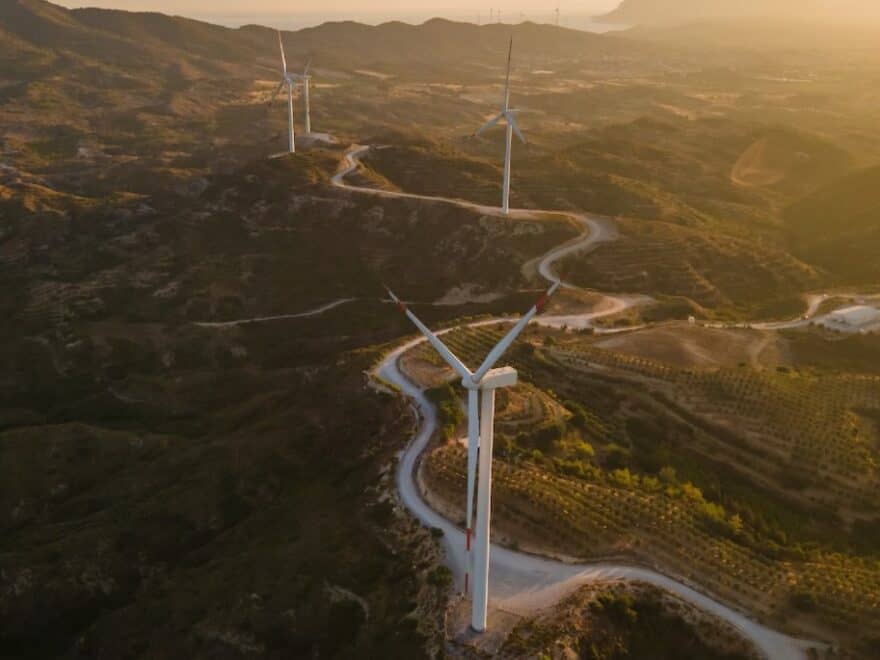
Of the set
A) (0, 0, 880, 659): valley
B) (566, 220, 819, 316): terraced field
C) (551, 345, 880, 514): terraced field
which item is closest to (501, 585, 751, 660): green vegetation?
(0, 0, 880, 659): valley

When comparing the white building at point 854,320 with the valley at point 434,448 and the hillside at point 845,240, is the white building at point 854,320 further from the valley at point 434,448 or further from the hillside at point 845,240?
the hillside at point 845,240

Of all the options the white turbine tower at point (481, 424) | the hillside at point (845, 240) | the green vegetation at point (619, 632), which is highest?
the white turbine tower at point (481, 424)

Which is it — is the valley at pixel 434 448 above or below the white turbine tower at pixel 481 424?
below

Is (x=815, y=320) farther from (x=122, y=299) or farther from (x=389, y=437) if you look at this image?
(x=122, y=299)

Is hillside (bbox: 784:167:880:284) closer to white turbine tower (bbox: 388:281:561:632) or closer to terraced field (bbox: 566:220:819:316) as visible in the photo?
terraced field (bbox: 566:220:819:316)

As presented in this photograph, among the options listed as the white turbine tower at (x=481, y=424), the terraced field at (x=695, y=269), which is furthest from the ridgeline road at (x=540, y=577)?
the terraced field at (x=695, y=269)

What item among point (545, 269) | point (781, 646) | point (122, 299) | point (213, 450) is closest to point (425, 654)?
point (781, 646)
